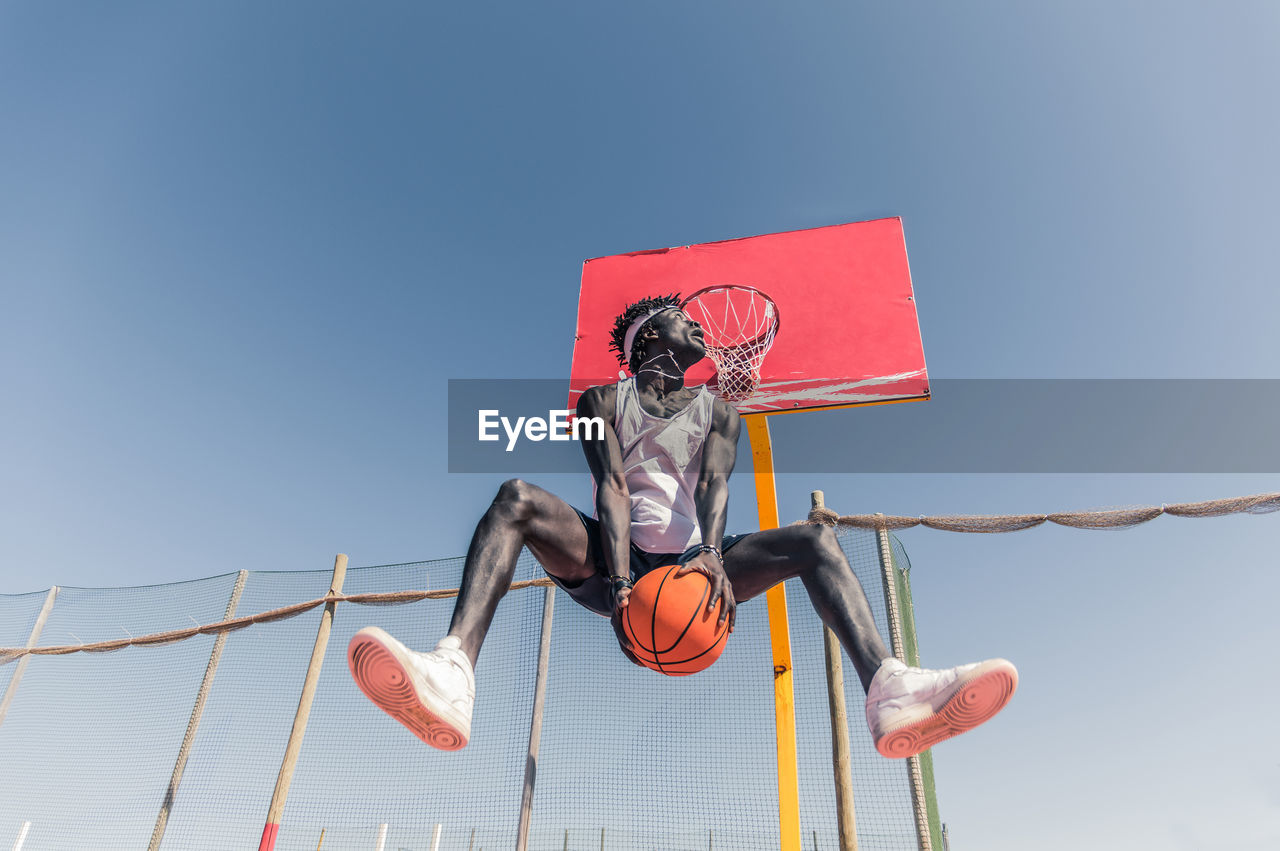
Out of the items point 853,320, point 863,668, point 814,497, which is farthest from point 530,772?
point 853,320

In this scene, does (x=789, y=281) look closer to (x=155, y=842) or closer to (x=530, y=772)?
(x=530, y=772)

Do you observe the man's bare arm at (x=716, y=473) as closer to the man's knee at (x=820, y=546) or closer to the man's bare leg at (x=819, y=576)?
the man's bare leg at (x=819, y=576)

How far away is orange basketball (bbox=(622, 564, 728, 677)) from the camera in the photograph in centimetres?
219

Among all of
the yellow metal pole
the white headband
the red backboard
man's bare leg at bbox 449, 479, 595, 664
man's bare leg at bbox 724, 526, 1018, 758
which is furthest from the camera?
the red backboard

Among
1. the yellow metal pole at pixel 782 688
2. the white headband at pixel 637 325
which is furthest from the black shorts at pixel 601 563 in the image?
the yellow metal pole at pixel 782 688

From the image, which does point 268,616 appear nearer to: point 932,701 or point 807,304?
point 807,304

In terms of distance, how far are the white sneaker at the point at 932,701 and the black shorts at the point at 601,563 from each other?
0.75m

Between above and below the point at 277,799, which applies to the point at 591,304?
above

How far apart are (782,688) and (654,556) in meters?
2.20

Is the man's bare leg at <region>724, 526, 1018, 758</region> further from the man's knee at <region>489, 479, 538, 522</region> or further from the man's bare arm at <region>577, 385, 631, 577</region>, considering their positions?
the man's knee at <region>489, 479, 538, 522</region>

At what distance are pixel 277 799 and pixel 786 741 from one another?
12.5ft

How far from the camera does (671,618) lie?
7.14 ft

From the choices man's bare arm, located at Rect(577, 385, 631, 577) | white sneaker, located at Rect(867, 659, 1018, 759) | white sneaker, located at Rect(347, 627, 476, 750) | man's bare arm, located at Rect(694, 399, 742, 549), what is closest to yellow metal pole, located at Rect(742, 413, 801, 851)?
man's bare arm, located at Rect(694, 399, 742, 549)

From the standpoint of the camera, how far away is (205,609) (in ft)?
21.7
